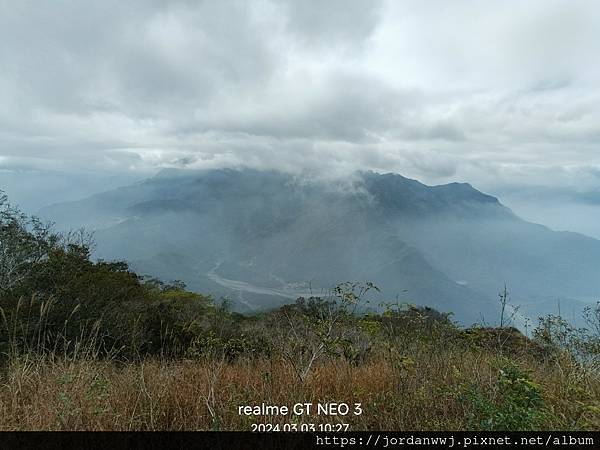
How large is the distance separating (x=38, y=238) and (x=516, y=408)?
48.5 ft

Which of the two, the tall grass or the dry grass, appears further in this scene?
the dry grass

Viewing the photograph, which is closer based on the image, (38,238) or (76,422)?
(76,422)

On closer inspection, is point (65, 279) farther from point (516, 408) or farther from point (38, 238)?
point (516, 408)

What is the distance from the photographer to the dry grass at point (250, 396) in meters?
3.46

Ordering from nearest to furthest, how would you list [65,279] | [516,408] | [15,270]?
[516,408] → [65,279] → [15,270]

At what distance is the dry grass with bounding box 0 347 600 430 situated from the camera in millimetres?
3455

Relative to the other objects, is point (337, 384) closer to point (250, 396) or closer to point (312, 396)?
point (312, 396)

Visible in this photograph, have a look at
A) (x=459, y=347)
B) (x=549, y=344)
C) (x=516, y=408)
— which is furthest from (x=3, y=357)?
(x=549, y=344)

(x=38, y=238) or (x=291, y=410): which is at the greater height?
(x=38, y=238)

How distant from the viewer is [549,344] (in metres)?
6.03

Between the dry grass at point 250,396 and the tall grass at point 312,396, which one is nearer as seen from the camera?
the tall grass at point 312,396

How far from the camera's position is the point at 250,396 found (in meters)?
3.88

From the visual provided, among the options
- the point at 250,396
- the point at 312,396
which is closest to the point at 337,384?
the point at 312,396
